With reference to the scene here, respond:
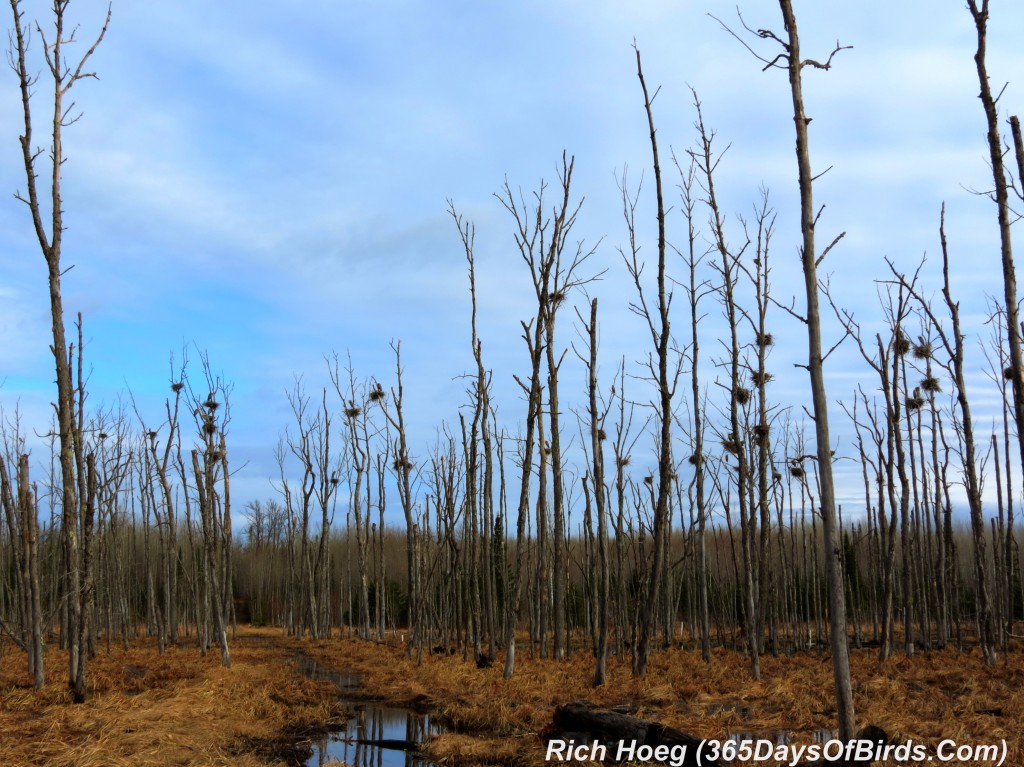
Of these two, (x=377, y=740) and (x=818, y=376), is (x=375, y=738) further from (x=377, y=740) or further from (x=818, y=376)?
(x=818, y=376)

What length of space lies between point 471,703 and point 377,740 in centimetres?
171

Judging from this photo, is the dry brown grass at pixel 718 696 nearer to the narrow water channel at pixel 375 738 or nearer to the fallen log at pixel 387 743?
the narrow water channel at pixel 375 738

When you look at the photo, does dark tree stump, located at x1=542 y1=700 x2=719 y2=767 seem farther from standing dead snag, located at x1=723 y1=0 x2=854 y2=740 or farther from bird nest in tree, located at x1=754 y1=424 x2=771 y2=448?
bird nest in tree, located at x1=754 y1=424 x2=771 y2=448

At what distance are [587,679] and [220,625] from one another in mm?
6994

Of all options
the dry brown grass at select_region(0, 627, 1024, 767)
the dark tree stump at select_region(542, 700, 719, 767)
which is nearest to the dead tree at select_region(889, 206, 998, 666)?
the dry brown grass at select_region(0, 627, 1024, 767)

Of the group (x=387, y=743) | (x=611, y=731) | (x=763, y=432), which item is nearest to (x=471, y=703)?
(x=387, y=743)

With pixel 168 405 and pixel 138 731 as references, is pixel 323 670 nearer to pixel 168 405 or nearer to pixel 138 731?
pixel 168 405

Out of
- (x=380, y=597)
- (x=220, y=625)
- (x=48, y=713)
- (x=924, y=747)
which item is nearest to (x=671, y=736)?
(x=924, y=747)

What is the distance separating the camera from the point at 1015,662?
14555 millimetres

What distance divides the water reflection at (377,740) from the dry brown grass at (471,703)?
301 mm

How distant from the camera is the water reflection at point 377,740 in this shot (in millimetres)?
8102

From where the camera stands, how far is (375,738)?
367 inches

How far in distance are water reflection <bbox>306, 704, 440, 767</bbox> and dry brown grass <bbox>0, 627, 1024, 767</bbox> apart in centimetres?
30

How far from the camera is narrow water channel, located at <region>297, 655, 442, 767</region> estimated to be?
8.12 m
